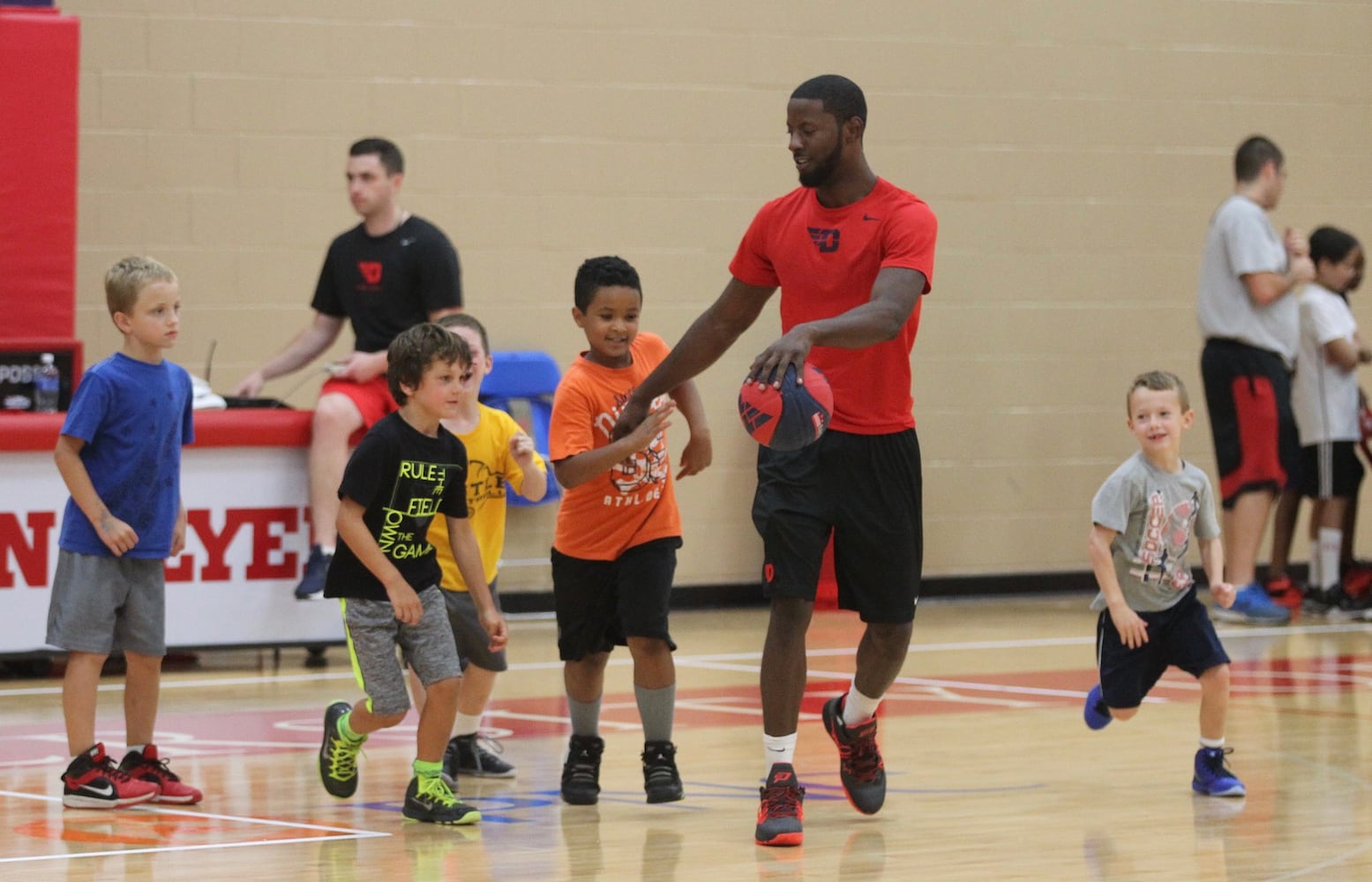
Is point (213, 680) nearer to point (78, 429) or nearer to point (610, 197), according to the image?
point (78, 429)

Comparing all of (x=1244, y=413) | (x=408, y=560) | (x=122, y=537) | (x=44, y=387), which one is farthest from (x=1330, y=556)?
(x=122, y=537)

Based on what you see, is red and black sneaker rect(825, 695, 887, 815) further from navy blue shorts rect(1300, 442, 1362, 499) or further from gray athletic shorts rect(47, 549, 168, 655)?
navy blue shorts rect(1300, 442, 1362, 499)

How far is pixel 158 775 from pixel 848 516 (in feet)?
6.88

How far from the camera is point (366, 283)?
8281 mm

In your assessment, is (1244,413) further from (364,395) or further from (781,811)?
(781,811)

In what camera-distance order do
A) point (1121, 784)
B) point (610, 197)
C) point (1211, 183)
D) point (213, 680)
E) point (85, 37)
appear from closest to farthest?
point (1121, 784) < point (213, 680) < point (85, 37) < point (610, 197) < point (1211, 183)

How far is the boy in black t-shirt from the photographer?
491cm

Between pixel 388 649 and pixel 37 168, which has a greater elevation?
pixel 37 168

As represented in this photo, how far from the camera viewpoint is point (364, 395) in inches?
325

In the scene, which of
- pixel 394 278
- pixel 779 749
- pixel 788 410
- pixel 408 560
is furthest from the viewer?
pixel 394 278

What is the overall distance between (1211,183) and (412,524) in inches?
312

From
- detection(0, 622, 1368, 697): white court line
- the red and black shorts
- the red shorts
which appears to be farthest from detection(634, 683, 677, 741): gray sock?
the red and black shorts

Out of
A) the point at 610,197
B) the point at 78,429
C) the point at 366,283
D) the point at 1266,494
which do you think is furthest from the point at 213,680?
the point at 1266,494

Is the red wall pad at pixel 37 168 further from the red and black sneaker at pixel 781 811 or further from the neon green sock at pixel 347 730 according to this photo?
the red and black sneaker at pixel 781 811
